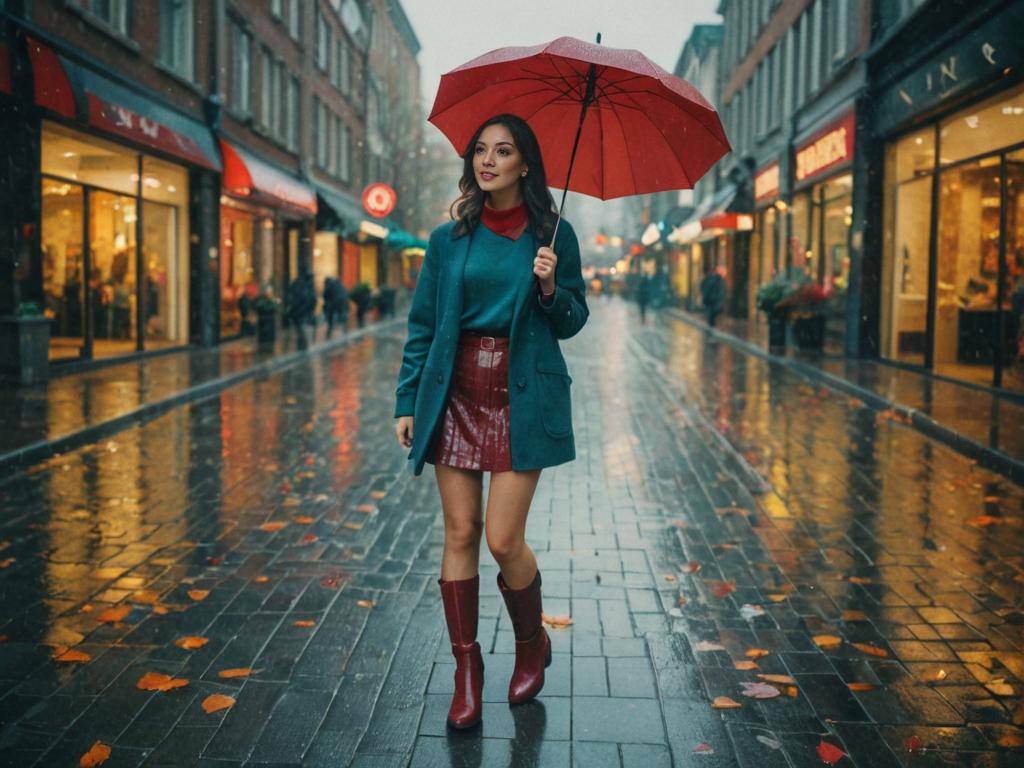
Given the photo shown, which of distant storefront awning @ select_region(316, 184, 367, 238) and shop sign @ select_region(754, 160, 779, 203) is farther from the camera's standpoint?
distant storefront awning @ select_region(316, 184, 367, 238)

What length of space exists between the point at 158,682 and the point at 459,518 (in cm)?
130

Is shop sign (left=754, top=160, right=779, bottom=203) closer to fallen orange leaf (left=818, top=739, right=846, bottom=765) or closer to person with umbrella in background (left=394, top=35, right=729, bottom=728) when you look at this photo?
person with umbrella in background (left=394, top=35, right=729, bottom=728)

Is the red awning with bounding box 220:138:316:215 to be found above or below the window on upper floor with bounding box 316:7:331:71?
below

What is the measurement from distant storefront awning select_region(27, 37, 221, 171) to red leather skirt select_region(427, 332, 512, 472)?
447 inches

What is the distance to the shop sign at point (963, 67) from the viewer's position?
12102mm

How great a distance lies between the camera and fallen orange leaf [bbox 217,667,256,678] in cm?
391

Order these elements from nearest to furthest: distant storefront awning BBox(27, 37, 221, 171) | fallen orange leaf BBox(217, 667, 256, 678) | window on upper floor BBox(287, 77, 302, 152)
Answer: fallen orange leaf BBox(217, 667, 256, 678)
distant storefront awning BBox(27, 37, 221, 171)
window on upper floor BBox(287, 77, 302, 152)

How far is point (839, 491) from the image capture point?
7434 millimetres

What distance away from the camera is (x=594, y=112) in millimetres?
3891

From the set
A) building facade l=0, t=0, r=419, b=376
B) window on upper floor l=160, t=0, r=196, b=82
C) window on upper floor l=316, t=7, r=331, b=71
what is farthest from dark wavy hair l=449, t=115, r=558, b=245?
window on upper floor l=316, t=7, r=331, b=71

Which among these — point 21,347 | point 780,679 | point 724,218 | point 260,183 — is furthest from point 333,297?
point 780,679

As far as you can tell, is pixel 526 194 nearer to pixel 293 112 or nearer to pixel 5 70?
pixel 5 70

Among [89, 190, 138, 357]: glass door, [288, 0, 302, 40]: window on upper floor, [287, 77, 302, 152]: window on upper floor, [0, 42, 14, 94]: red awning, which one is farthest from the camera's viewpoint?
[287, 77, 302, 152]: window on upper floor

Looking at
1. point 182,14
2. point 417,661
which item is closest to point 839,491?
point 417,661
